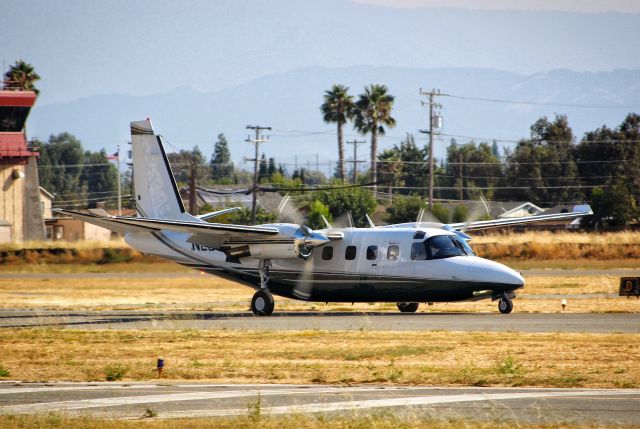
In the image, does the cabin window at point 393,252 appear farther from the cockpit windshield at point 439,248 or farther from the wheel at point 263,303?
the wheel at point 263,303

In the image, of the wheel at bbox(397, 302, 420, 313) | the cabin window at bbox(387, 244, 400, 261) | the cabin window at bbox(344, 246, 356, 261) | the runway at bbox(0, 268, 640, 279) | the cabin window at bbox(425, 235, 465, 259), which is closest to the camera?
the cabin window at bbox(425, 235, 465, 259)

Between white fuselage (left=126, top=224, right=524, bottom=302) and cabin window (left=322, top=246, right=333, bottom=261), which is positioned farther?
cabin window (left=322, top=246, right=333, bottom=261)

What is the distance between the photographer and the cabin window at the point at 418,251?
94.4 ft

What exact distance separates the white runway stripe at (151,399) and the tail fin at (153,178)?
709 inches

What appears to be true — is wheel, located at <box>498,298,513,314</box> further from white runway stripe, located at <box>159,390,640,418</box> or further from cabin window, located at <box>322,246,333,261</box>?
white runway stripe, located at <box>159,390,640,418</box>

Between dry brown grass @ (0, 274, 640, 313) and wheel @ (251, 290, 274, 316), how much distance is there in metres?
3.19

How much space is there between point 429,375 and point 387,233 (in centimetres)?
1272

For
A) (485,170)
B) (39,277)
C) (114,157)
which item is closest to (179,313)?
(39,277)

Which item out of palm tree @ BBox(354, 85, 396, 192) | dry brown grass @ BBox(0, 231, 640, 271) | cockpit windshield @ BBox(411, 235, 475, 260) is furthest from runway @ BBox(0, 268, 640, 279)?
palm tree @ BBox(354, 85, 396, 192)

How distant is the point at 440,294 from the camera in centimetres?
2853

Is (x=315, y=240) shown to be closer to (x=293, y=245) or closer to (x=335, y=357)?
(x=293, y=245)

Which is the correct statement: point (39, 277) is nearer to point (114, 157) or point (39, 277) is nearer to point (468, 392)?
point (468, 392)

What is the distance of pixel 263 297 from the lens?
30.8 m

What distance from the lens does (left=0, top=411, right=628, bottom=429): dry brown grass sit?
12.4m
